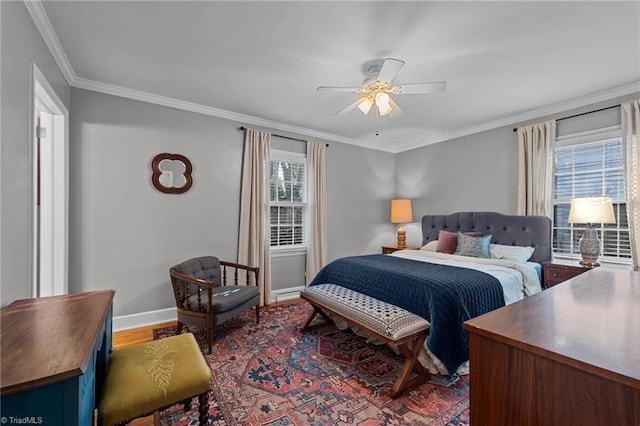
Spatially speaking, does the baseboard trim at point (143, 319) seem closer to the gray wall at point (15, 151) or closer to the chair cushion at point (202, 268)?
the chair cushion at point (202, 268)

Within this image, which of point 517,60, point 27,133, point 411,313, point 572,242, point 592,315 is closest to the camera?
point 592,315

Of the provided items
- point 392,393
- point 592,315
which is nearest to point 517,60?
point 592,315

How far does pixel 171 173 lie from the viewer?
10.9 feet

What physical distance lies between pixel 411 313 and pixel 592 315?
1221 millimetres

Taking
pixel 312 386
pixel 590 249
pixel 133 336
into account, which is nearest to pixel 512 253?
pixel 590 249

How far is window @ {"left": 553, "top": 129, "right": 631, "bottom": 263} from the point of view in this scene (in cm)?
300

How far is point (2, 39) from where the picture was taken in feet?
4.72

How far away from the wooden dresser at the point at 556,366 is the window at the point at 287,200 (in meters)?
3.41

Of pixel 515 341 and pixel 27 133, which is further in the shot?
pixel 27 133

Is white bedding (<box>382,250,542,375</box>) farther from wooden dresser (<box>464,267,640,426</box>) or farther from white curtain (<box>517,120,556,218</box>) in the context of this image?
wooden dresser (<box>464,267,640,426</box>)

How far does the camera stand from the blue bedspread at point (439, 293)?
2.09 m

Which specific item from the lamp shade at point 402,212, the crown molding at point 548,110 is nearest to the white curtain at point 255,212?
the lamp shade at point 402,212

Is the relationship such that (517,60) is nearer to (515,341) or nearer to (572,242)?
(572,242)

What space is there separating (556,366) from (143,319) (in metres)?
3.67
